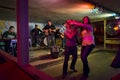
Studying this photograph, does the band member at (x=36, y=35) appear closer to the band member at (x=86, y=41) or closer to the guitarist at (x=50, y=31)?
the guitarist at (x=50, y=31)

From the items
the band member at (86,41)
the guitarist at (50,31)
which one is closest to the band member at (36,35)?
the guitarist at (50,31)

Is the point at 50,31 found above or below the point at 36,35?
above

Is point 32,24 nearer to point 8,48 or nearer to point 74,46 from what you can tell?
point 8,48

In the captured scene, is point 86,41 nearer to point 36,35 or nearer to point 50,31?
point 50,31

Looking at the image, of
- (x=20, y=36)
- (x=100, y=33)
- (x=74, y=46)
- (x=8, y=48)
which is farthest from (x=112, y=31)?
(x=20, y=36)

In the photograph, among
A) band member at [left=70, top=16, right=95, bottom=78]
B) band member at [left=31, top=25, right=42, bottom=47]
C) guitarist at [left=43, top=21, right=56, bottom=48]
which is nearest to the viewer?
band member at [left=70, top=16, right=95, bottom=78]

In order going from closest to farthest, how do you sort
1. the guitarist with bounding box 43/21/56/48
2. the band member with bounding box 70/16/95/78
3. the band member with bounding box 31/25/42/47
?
1. the band member with bounding box 70/16/95/78
2. the guitarist with bounding box 43/21/56/48
3. the band member with bounding box 31/25/42/47

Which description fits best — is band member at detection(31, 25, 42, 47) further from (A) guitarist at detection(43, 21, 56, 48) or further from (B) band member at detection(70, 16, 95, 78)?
(B) band member at detection(70, 16, 95, 78)

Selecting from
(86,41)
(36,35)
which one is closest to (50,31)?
(36,35)

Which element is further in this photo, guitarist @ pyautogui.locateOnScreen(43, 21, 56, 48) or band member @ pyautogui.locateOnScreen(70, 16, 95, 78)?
guitarist @ pyautogui.locateOnScreen(43, 21, 56, 48)

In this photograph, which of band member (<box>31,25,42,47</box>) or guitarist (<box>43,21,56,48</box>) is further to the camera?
band member (<box>31,25,42,47</box>)

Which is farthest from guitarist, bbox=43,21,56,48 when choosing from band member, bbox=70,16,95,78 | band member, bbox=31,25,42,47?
band member, bbox=70,16,95,78

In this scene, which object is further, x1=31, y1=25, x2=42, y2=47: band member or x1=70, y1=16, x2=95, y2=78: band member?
x1=31, y1=25, x2=42, y2=47: band member

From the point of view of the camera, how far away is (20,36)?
278cm
